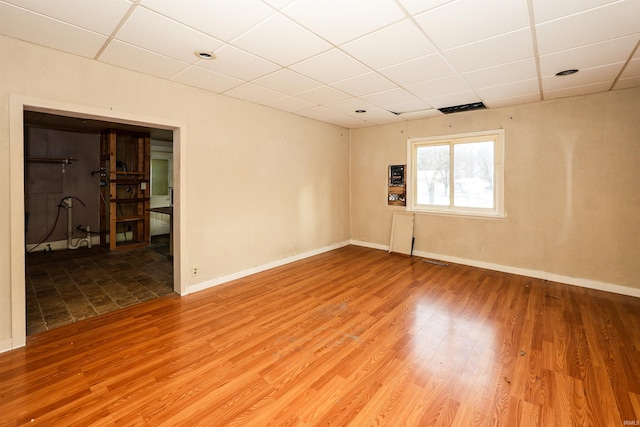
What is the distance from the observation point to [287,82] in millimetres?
3672

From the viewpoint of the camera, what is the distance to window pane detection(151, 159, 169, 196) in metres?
8.78

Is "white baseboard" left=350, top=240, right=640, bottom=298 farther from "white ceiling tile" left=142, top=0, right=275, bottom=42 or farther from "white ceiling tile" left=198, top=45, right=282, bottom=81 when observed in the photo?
"white ceiling tile" left=142, top=0, right=275, bottom=42

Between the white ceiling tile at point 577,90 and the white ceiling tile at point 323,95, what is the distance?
288 centimetres

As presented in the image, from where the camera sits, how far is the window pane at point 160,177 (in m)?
8.78

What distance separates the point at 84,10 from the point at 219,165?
220cm

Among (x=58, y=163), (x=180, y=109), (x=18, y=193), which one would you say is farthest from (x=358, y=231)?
(x=58, y=163)

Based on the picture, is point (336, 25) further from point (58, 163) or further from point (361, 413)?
point (58, 163)

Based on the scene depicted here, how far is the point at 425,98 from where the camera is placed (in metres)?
4.35

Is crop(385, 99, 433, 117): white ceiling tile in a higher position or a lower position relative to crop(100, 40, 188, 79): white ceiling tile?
higher

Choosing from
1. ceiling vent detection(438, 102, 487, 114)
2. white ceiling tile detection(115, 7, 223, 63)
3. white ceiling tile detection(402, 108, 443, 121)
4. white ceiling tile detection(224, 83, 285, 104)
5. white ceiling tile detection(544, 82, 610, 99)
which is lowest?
white ceiling tile detection(115, 7, 223, 63)

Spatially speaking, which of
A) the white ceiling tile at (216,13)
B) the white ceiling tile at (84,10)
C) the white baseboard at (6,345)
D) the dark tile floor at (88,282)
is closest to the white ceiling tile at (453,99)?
the white ceiling tile at (216,13)

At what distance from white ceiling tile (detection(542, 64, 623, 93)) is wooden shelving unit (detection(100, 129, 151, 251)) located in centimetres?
771

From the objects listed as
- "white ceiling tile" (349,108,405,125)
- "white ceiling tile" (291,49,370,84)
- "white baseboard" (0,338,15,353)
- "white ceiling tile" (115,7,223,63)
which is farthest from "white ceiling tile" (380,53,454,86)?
"white baseboard" (0,338,15,353)

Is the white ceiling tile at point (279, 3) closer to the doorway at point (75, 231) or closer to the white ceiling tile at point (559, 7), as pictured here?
the white ceiling tile at point (559, 7)
